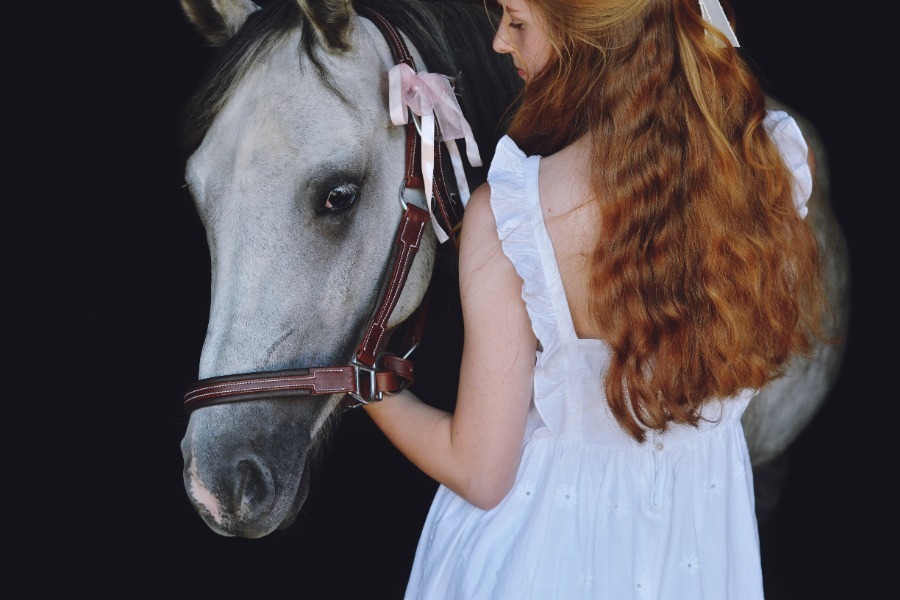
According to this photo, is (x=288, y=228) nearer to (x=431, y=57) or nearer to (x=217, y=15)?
(x=431, y=57)

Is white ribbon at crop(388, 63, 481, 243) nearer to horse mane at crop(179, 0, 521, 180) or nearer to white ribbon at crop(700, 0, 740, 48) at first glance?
horse mane at crop(179, 0, 521, 180)

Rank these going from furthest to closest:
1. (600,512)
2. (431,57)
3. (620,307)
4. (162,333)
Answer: (162,333), (431,57), (600,512), (620,307)

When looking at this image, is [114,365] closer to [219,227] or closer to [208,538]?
[208,538]

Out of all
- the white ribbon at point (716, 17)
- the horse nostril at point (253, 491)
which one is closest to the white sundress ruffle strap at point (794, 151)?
the white ribbon at point (716, 17)

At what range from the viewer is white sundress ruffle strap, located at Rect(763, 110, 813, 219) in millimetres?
1162

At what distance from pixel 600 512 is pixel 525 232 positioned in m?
0.50

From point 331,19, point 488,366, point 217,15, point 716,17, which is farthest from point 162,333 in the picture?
point 716,17

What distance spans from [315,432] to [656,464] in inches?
25.2

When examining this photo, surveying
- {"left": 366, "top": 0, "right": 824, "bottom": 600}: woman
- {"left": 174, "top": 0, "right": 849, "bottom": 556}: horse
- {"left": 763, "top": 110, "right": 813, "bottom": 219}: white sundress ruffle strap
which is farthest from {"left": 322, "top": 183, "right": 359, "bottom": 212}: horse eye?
{"left": 763, "top": 110, "right": 813, "bottom": 219}: white sundress ruffle strap

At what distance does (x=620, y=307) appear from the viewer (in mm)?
1009

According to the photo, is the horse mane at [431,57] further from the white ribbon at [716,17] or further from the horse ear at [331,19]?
the white ribbon at [716,17]

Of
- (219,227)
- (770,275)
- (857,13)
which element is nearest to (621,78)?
(770,275)

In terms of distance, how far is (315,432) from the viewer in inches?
53.7

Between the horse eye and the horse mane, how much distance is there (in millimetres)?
215
